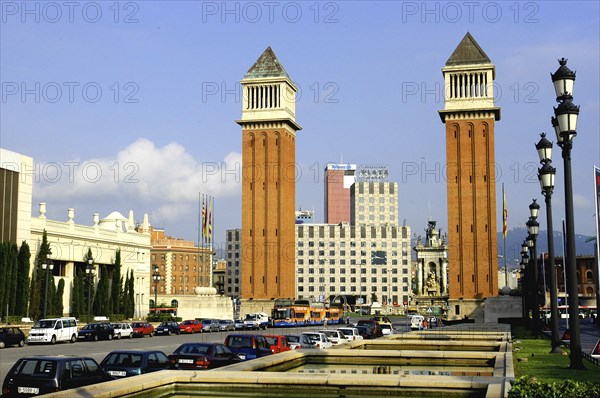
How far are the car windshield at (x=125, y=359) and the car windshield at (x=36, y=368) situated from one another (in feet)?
12.1

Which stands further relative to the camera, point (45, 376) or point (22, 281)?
point (22, 281)

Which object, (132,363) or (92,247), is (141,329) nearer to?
(92,247)

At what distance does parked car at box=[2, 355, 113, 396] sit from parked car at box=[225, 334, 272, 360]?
9692 mm

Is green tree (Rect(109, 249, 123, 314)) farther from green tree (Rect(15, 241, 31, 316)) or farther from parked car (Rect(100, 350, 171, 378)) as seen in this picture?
parked car (Rect(100, 350, 171, 378))

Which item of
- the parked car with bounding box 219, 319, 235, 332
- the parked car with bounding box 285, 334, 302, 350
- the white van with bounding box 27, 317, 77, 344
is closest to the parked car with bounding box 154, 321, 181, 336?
the parked car with bounding box 219, 319, 235, 332

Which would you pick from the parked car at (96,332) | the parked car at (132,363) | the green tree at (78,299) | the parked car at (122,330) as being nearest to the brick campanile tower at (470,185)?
the green tree at (78,299)

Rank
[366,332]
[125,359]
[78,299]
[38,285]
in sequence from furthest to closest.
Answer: [78,299], [38,285], [366,332], [125,359]

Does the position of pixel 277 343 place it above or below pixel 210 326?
above

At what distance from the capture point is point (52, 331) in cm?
4778

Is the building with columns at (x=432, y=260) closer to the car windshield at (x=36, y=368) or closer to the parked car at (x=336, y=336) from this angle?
the parked car at (x=336, y=336)

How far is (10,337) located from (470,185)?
67899 millimetres

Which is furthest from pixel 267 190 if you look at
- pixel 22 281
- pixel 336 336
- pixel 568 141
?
pixel 568 141

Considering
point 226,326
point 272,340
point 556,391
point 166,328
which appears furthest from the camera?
point 226,326

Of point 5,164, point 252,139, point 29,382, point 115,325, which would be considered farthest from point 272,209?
point 29,382
